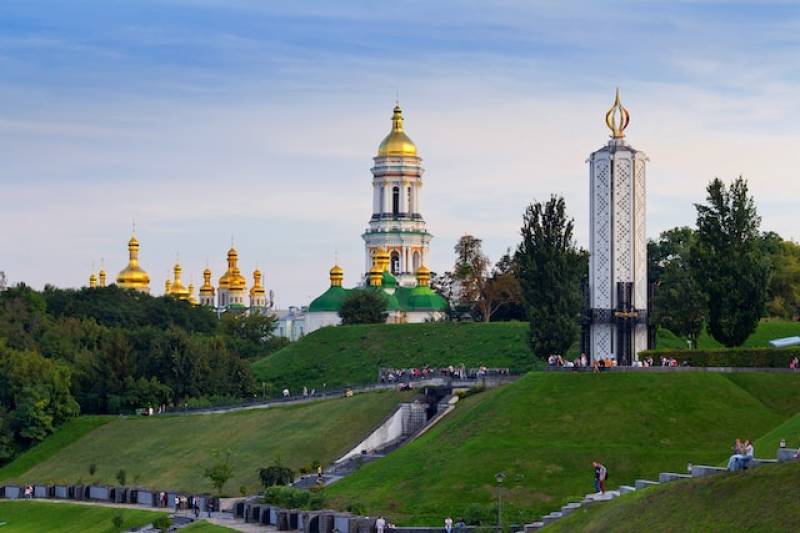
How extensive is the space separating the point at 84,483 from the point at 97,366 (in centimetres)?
2483

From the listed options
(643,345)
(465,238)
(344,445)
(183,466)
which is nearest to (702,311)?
(643,345)

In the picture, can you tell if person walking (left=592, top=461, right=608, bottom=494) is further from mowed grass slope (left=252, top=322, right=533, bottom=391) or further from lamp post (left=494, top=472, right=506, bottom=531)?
mowed grass slope (left=252, top=322, right=533, bottom=391)

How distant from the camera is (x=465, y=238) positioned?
152625 mm

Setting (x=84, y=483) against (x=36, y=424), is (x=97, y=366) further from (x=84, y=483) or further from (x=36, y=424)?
(x=84, y=483)

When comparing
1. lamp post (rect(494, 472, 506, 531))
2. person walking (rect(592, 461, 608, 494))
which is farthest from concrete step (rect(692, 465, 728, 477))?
lamp post (rect(494, 472, 506, 531))

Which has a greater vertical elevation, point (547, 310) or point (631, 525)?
point (547, 310)

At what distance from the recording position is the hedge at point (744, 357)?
3056 inches

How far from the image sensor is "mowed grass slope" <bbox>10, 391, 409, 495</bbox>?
8675 centimetres

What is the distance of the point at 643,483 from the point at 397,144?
13729cm

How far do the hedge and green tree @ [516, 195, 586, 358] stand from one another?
10.6 meters

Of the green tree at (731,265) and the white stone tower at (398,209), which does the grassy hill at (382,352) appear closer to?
the green tree at (731,265)

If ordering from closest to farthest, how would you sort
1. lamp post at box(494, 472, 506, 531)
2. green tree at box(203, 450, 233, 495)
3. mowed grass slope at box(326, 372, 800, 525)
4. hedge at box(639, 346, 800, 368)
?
lamp post at box(494, 472, 506, 531), mowed grass slope at box(326, 372, 800, 525), hedge at box(639, 346, 800, 368), green tree at box(203, 450, 233, 495)

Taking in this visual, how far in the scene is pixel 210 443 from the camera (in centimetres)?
9675

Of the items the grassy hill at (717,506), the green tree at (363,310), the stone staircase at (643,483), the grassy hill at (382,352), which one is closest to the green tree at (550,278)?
the grassy hill at (382,352)
